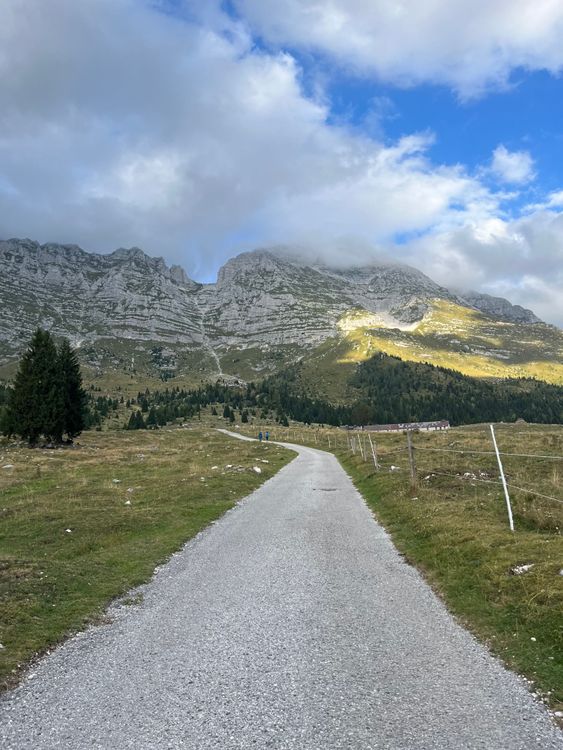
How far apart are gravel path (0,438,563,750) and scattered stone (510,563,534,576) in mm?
1899

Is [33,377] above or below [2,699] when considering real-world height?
above

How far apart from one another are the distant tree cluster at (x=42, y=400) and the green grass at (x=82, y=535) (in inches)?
1235

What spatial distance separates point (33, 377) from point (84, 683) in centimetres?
6968

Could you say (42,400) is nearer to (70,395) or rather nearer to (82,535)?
(70,395)

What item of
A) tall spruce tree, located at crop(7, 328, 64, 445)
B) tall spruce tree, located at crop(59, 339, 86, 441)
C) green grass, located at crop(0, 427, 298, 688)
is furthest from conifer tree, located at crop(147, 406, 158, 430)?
green grass, located at crop(0, 427, 298, 688)

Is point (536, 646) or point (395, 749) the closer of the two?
point (395, 749)

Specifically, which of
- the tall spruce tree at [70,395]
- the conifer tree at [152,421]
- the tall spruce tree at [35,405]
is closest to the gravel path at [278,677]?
the tall spruce tree at [35,405]

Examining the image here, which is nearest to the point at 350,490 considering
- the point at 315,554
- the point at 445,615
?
the point at 315,554

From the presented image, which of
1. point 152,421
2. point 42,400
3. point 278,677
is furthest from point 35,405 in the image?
point 152,421

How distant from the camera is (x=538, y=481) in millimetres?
20328

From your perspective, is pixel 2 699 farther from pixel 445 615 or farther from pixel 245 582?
pixel 445 615

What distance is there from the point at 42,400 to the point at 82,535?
184ft

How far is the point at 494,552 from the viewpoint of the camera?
11344mm

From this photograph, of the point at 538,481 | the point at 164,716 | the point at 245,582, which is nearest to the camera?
the point at 164,716
